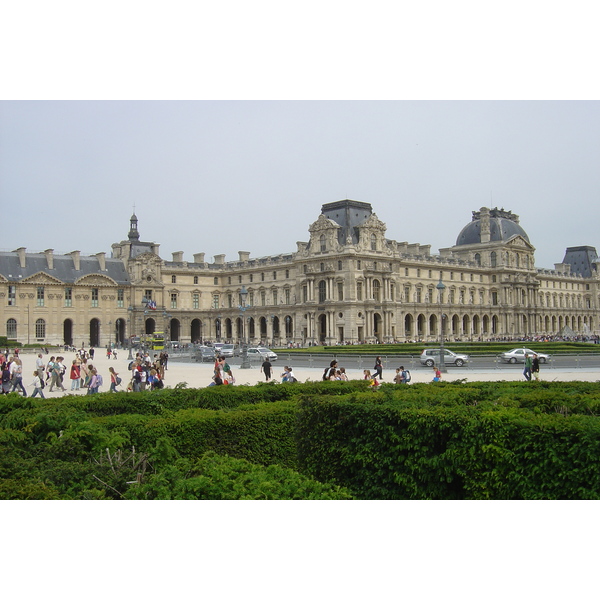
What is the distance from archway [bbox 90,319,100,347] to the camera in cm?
8362

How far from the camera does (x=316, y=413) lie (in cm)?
1055

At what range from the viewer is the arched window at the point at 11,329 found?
248 feet

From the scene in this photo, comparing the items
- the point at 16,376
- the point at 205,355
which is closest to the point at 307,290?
the point at 205,355

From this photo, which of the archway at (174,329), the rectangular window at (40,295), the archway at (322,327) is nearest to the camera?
the archway at (322,327)

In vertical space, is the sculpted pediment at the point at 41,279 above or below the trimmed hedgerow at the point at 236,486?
above

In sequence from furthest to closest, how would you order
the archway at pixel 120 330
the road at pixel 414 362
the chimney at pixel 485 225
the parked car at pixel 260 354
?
1. the chimney at pixel 485 225
2. the archway at pixel 120 330
3. the parked car at pixel 260 354
4. the road at pixel 414 362

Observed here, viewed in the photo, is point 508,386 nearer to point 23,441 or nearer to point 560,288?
point 23,441

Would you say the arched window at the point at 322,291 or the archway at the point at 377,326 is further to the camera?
the arched window at the point at 322,291

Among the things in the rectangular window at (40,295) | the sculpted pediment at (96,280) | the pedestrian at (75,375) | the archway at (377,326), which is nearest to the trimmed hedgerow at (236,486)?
the pedestrian at (75,375)

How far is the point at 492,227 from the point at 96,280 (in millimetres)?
54602

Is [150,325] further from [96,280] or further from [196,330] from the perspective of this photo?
[96,280]

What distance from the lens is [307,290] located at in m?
78.9

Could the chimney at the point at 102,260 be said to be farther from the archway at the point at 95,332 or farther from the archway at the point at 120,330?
the archway at the point at 120,330

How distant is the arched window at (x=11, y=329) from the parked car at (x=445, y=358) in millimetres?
50946
